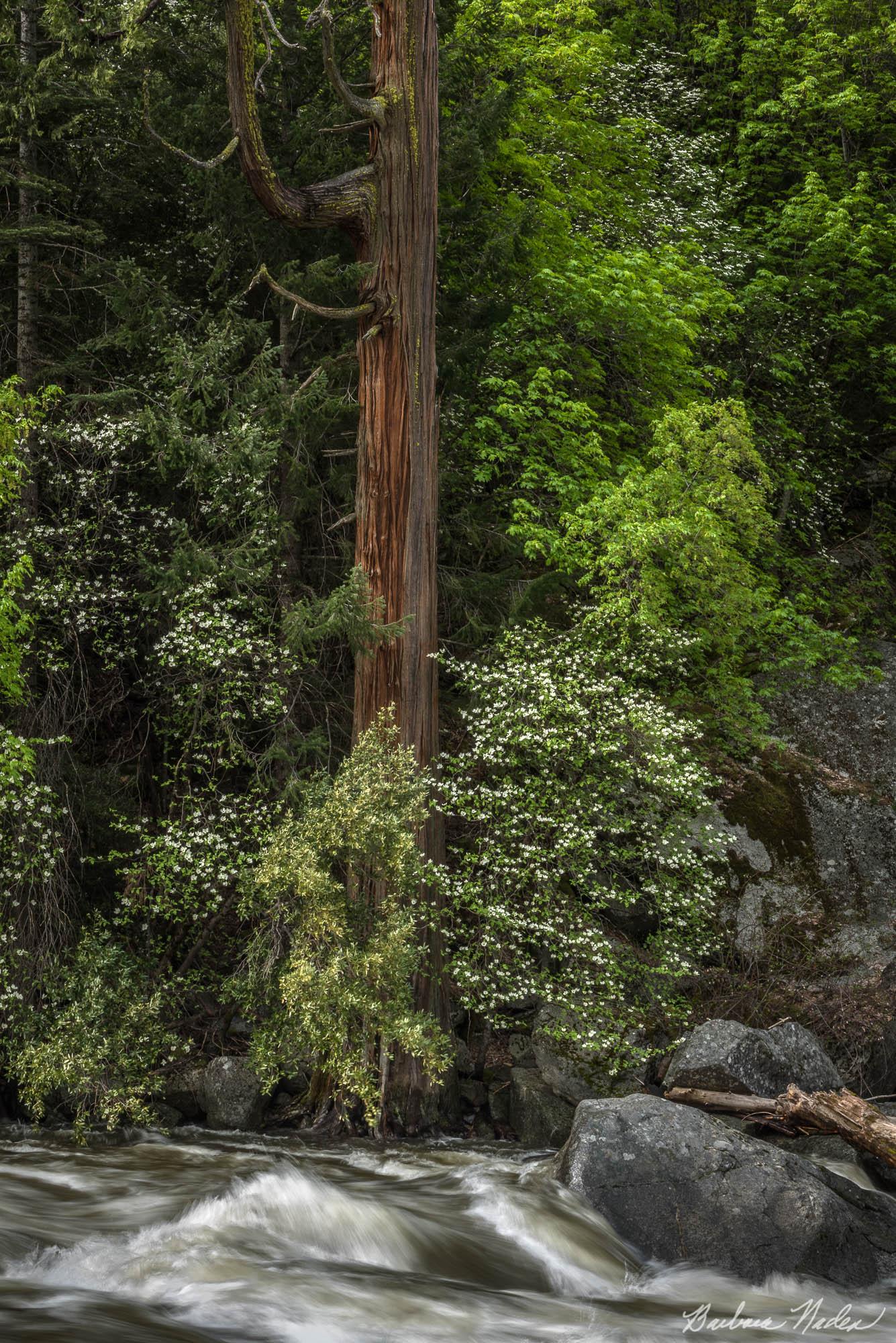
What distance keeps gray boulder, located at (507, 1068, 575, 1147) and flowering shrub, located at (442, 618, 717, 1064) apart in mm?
543

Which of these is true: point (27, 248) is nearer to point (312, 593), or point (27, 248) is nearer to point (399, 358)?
point (399, 358)

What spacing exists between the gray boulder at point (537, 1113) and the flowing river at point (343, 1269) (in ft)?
6.24

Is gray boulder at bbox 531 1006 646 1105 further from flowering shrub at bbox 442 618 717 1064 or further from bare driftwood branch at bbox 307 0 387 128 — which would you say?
bare driftwood branch at bbox 307 0 387 128

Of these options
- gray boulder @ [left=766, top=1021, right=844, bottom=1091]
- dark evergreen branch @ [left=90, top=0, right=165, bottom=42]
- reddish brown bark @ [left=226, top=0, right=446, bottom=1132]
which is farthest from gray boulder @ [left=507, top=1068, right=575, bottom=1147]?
dark evergreen branch @ [left=90, top=0, right=165, bottom=42]

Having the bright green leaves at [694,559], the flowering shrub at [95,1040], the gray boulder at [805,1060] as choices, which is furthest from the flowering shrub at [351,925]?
the bright green leaves at [694,559]

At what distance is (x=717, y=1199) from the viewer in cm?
623

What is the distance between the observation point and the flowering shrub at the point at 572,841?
30.5 ft

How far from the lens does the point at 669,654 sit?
36.2 ft

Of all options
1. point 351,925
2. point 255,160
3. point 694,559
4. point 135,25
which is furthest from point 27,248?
point 351,925

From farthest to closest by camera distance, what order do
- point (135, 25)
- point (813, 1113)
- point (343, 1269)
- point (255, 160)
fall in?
point (135, 25) → point (255, 160) → point (813, 1113) → point (343, 1269)

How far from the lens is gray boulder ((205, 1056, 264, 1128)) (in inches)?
375

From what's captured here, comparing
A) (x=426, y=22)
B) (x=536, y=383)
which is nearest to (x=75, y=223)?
(x=426, y=22)

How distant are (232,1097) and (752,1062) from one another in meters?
4.22

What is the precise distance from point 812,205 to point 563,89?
4218mm
